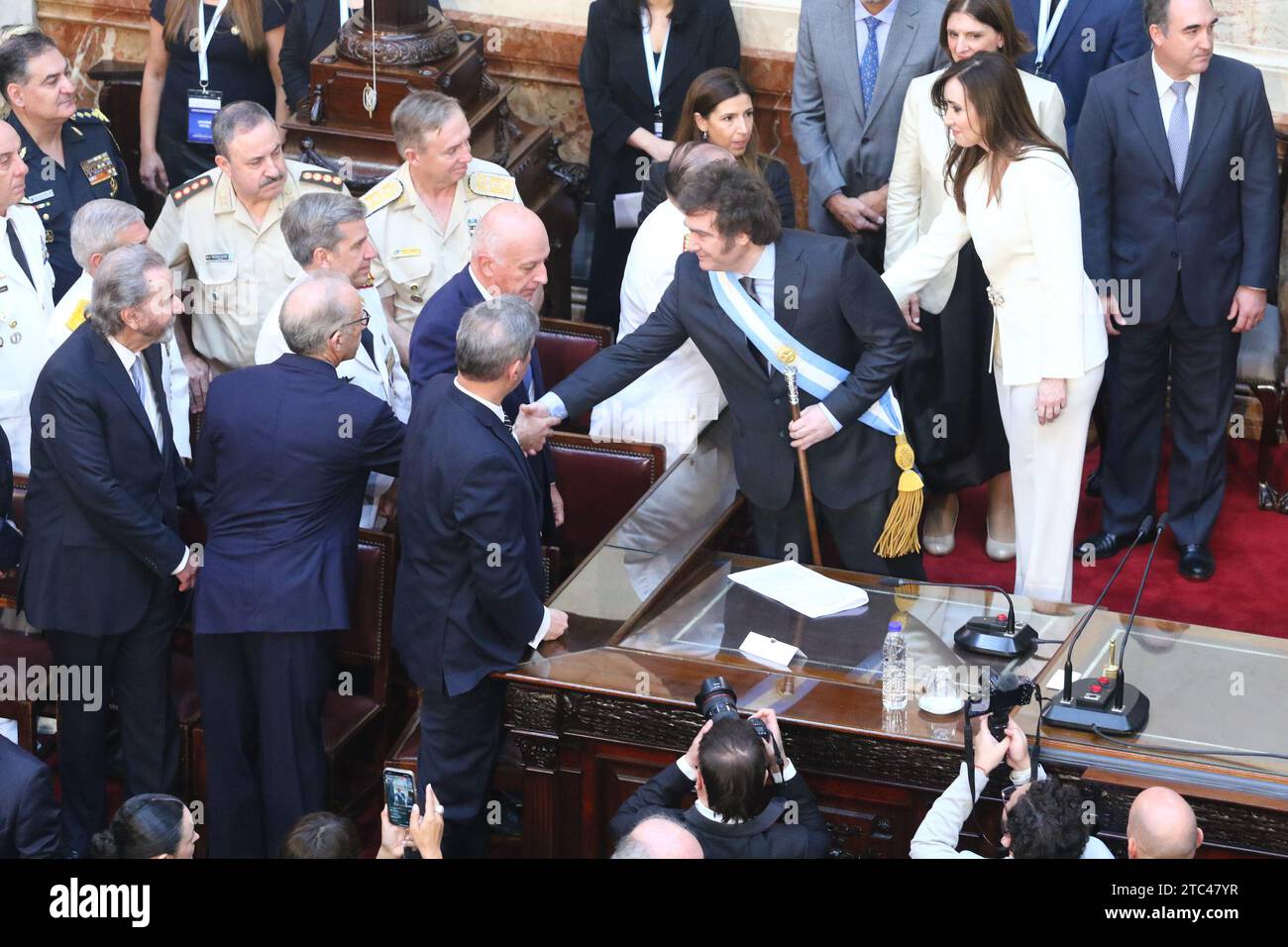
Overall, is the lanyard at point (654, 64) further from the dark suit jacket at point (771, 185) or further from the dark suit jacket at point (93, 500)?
the dark suit jacket at point (93, 500)

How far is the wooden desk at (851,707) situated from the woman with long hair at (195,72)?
2.74 metres

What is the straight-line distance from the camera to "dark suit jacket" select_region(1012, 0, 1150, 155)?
17.6 ft

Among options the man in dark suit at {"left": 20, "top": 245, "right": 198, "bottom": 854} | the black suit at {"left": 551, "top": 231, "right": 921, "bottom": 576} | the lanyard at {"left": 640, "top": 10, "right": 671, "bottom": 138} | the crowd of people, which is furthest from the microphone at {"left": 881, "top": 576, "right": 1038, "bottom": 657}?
the lanyard at {"left": 640, "top": 10, "right": 671, "bottom": 138}

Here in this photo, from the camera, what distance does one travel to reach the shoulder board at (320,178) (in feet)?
17.0

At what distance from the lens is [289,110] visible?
606cm

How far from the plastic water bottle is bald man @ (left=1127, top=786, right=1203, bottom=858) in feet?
2.06

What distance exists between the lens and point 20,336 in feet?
15.5

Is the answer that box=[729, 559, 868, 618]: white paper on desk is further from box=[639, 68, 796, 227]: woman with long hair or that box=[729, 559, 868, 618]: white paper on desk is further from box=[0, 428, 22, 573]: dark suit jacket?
box=[0, 428, 22, 573]: dark suit jacket

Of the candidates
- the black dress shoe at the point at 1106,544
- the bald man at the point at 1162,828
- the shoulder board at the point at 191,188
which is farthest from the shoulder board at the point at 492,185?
the bald man at the point at 1162,828

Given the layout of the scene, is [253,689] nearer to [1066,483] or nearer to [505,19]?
[1066,483]

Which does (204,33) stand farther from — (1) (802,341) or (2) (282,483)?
(1) (802,341)

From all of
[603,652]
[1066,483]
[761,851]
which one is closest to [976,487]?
[1066,483]

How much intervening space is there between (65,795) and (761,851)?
1881 millimetres

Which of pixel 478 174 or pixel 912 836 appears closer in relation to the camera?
pixel 912 836
